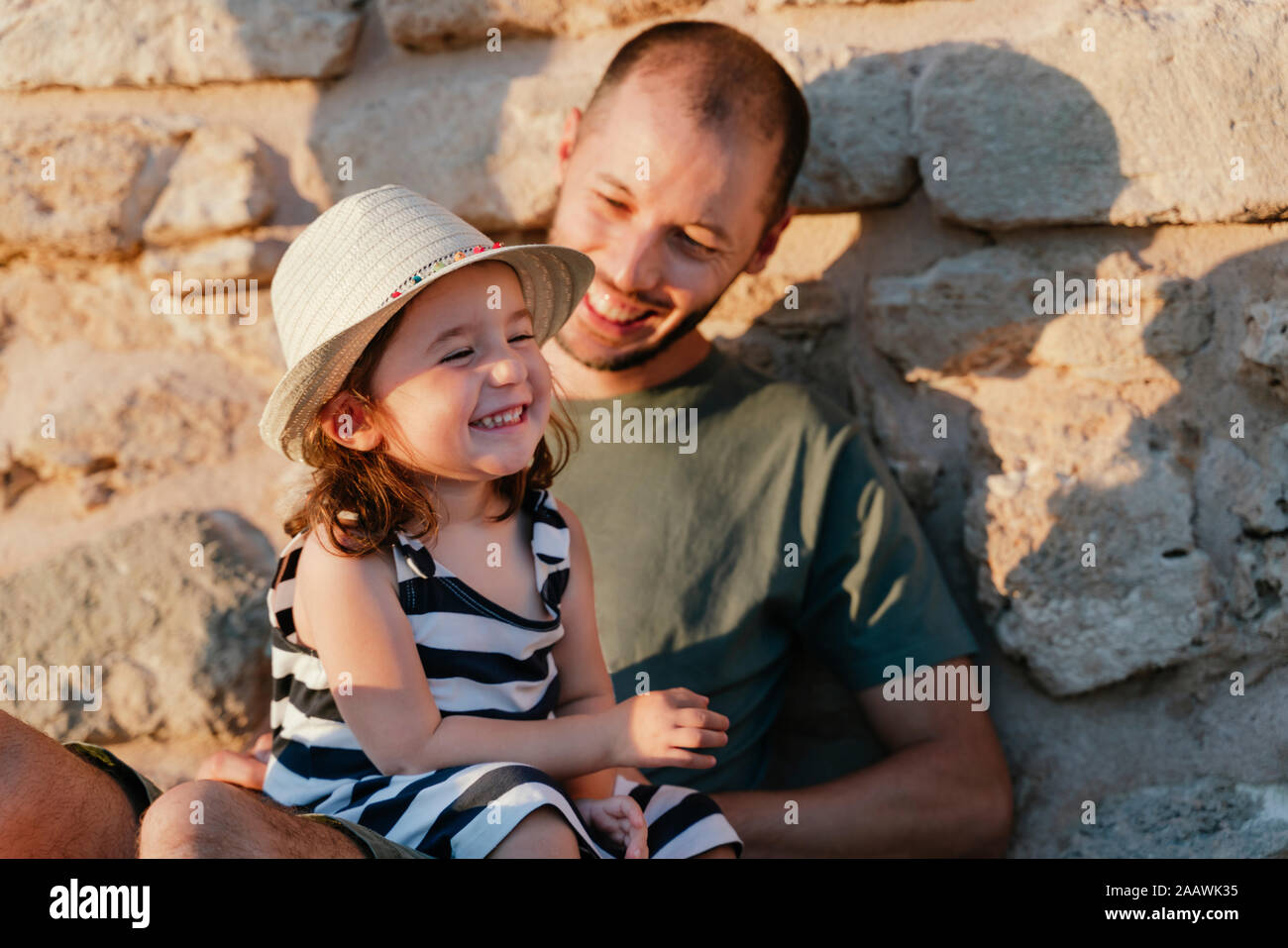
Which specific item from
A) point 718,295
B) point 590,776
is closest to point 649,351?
point 718,295

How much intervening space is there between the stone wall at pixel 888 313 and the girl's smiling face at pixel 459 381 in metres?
0.69

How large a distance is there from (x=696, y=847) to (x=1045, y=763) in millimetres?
675

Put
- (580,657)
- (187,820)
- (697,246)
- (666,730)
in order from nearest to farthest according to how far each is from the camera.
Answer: (187,820) → (666,730) → (580,657) → (697,246)

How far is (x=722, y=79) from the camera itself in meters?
1.85

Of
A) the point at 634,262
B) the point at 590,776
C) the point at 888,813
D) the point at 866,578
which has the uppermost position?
the point at 634,262

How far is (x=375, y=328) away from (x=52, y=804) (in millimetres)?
647

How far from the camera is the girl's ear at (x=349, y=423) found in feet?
4.71

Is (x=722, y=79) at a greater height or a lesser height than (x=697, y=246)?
greater

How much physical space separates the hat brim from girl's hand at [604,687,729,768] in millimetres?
490

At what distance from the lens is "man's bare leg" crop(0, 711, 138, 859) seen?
138 cm

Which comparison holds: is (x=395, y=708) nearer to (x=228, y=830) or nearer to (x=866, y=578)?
(x=228, y=830)

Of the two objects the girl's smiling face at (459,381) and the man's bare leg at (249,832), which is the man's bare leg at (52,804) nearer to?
the man's bare leg at (249,832)

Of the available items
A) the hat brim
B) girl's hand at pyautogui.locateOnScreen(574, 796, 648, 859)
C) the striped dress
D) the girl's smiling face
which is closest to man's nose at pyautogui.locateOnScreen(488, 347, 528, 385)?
the girl's smiling face
